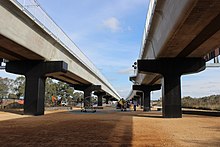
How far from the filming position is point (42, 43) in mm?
23156

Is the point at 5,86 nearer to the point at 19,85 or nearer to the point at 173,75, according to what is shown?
the point at 19,85

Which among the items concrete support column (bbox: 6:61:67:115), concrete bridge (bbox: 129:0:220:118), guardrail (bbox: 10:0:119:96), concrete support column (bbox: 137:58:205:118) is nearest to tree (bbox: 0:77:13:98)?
guardrail (bbox: 10:0:119:96)

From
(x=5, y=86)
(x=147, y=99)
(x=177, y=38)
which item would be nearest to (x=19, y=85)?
(x=5, y=86)

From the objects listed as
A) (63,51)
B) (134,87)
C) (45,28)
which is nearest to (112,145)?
(45,28)

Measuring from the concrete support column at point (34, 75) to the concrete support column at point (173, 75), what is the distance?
1011 cm

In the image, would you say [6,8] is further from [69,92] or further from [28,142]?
[69,92]

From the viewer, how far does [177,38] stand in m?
16.0

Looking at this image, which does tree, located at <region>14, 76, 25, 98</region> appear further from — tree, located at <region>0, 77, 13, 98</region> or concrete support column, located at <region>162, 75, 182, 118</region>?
concrete support column, located at <region>162, 75, 182, 118</region>

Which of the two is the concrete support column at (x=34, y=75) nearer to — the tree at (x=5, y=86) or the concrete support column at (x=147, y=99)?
the concrete support column at (x=147, y=99)

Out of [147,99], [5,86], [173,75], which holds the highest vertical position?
[5,86]

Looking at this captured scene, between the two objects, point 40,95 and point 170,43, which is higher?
point 170,43

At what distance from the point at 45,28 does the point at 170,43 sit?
443 inches

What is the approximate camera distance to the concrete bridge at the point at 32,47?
56.0 ft

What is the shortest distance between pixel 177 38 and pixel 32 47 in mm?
12007
